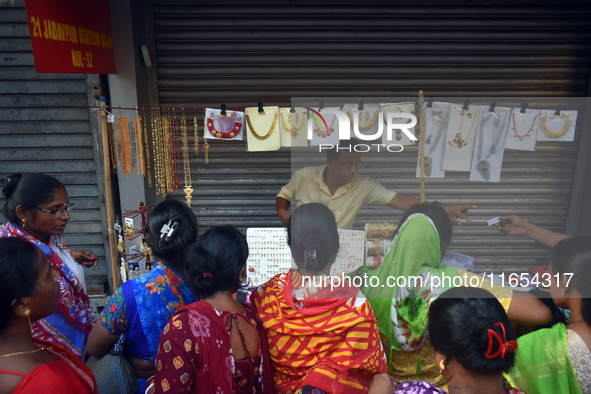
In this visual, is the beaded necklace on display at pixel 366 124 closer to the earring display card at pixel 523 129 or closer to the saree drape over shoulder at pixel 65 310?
the earring display card at pixel 523 129

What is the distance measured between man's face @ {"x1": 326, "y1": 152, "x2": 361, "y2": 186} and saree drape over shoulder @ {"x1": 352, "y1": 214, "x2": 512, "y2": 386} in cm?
82

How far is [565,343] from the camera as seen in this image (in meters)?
1.50

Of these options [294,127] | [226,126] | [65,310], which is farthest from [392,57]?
[65,310]

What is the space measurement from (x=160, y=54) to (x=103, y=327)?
124 inches

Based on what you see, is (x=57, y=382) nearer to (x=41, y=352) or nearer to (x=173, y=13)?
(x=41, y=352)

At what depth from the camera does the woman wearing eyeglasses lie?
6.73 feet

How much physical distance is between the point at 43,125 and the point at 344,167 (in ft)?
11.5

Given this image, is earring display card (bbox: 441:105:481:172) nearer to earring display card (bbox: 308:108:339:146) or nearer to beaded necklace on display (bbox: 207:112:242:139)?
earring display card (bbox: 308:108:339:146)

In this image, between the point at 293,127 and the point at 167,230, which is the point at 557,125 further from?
the point at 167,230

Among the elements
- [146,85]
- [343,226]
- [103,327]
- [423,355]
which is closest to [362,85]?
[343,226]

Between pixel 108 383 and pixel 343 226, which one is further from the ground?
pixel 343 226

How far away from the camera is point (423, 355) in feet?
6.01

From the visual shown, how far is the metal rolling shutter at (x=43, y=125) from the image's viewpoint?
3854mm

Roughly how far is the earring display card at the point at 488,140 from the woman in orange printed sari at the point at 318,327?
4.52 ft
